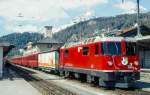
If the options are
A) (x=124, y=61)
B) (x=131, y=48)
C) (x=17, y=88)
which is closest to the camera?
(x=124, y=61)

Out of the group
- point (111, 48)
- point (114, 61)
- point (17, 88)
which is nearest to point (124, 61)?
point (114, 61)

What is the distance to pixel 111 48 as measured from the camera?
22.6 m

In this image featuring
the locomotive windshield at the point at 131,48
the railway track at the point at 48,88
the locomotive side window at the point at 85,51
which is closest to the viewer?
the railway track at the point at 48,88

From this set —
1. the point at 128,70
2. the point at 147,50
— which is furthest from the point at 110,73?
the point at 147,50

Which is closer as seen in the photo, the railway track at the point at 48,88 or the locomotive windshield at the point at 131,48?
the railway track at the point at 48,88

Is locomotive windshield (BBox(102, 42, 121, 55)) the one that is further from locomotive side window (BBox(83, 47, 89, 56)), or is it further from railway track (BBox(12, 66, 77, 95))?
railway track (BBox(12, 66, 77, 95))

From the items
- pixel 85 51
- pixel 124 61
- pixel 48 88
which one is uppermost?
pixel 85 51

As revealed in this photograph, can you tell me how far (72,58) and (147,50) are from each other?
20942 millimetres

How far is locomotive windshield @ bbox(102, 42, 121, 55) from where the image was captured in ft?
73.6

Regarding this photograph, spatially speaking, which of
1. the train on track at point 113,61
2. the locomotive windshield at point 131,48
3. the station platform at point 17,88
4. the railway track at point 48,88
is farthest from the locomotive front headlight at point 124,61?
the station platform at point 17,88

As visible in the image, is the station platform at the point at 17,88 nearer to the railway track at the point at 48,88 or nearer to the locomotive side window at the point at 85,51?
the railway track at the point at 48,88

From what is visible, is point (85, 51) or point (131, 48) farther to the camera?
point (85, 51)

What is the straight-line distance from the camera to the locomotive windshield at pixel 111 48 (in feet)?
73.6

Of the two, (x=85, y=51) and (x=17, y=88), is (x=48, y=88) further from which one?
(x=85, y=51)
